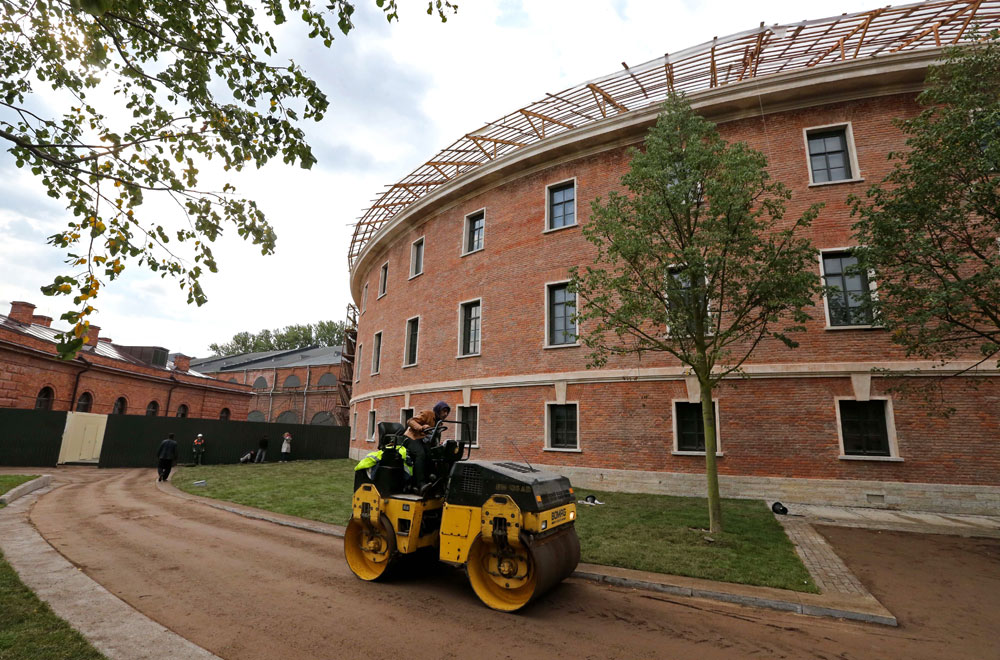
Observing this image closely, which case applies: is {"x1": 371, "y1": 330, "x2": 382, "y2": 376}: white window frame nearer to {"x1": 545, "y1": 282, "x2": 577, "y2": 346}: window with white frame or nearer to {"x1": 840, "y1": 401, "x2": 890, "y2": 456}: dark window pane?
{"x1": 545, "y1": 282, "x2": 577, "y2": 346}: window with white frame

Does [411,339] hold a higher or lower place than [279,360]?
lower

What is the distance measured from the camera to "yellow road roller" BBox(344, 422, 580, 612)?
4.82 m

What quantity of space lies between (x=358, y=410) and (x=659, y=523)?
65.5 feet

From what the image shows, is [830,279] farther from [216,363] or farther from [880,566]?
[216,363]

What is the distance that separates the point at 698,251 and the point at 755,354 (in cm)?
602

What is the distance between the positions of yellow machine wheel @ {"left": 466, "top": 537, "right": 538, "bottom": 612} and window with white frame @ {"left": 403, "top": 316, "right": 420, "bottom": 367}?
54.3ft

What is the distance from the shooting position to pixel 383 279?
25.8m

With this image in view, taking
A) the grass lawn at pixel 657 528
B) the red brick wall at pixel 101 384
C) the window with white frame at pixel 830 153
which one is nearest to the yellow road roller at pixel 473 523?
the grass lawn at pixel 657 528

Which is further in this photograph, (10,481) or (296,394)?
(296,394)

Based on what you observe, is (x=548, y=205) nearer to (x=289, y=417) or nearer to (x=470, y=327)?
(x=470, y=327)

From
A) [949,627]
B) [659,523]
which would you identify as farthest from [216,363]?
[949,627]

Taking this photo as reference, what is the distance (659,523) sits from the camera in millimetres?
9258

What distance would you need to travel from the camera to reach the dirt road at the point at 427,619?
13.3 ft

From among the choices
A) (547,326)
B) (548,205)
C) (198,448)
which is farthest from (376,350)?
(548,205)
